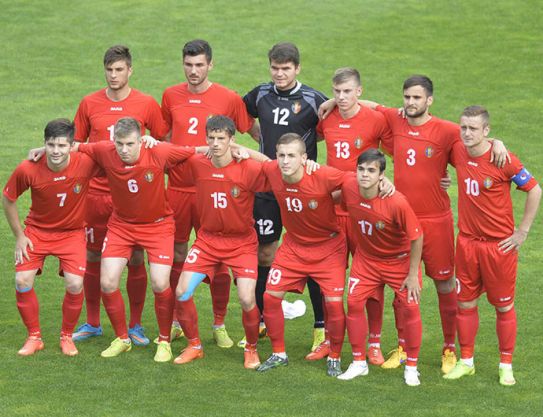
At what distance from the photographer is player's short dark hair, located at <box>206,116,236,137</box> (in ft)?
35.1

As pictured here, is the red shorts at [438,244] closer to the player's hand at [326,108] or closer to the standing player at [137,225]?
the player's hand at [326,108]

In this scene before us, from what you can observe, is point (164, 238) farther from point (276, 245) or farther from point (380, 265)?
point (380, 265)

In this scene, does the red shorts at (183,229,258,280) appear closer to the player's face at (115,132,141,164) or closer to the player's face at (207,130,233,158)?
the player's face at (207,130,233,158)

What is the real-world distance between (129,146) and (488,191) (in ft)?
10.2

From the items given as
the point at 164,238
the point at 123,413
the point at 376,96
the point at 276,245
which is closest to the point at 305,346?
the point at 276,245

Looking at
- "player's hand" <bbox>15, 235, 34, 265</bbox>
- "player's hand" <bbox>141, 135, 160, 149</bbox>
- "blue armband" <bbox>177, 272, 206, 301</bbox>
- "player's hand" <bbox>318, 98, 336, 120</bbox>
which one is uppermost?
"player's hand" <bbox>318, 98, 336, 120</bbox>

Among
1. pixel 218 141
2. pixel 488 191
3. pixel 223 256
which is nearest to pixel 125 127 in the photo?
pixel 218 141

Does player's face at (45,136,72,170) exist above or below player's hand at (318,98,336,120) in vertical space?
below

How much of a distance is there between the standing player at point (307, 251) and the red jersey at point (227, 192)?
18 cm

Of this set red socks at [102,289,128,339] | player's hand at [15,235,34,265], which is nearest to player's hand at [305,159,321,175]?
red socks at [102,289,128,339]

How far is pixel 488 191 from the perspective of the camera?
34.1 feet

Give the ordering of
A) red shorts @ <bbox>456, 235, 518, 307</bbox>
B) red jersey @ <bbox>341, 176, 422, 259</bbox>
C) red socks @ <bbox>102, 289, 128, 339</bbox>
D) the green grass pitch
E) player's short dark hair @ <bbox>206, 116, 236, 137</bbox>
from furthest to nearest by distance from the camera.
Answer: red socks @ <bbox>102, 289, 128, 339</bbox>
player's short dark hair @ <bbox>206, 116, 236, 137</bbox>
red shorts @ <bbox>456, 235, 518, 307</bbox>
red jersey @ <bbox>341, 176, 422, 259</bbox>
the green grass pitch

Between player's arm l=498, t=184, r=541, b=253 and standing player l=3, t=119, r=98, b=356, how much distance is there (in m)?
3.71

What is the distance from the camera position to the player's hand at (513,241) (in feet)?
34.0
